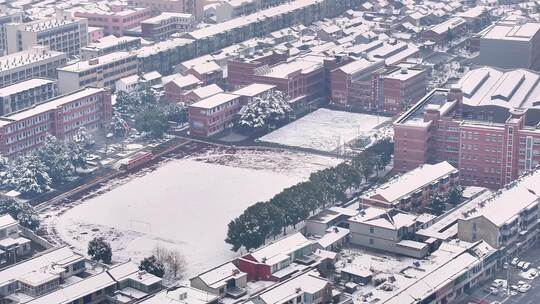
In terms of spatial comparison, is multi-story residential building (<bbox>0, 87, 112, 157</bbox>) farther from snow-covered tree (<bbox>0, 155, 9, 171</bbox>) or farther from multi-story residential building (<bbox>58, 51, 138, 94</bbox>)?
multi-story residential building (<bbox>58, 51, 138, 94</bbox>)

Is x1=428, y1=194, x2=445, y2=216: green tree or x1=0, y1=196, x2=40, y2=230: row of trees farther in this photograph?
x1=428, y1=194, x2=445, y2=216: green tree

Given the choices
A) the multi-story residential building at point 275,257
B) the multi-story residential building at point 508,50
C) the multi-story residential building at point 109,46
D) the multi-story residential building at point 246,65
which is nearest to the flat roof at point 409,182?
the multi-story residential building at point 275,257

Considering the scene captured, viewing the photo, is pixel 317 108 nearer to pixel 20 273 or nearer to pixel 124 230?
pixel 124 230

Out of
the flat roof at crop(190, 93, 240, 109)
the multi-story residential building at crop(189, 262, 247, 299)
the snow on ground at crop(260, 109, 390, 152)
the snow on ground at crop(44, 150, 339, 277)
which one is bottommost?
the snow on ground at crop(44, 150, 339, 277)

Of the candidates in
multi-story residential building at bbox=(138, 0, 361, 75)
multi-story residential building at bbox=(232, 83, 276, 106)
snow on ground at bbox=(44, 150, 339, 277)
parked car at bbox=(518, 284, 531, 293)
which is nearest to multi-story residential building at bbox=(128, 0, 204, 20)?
multi-story residential building at bbox=(138, 0, 361, 75)

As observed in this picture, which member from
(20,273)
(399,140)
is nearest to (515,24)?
(399,140)

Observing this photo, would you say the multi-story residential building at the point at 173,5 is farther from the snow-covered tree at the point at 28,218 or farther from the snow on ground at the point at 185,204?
the snow-covered tree at the point at 28,218

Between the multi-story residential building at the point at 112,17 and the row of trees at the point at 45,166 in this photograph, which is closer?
the row of trees at the point at 45,166
